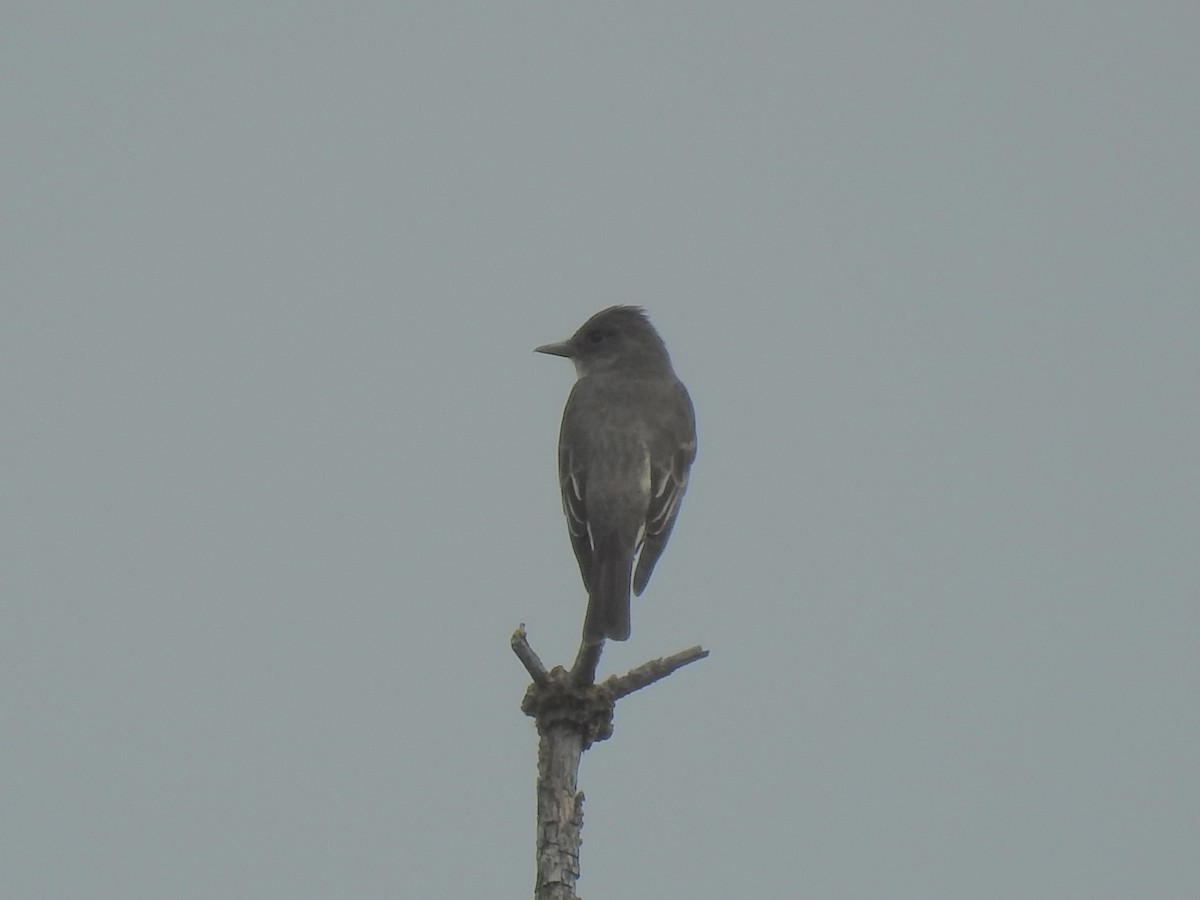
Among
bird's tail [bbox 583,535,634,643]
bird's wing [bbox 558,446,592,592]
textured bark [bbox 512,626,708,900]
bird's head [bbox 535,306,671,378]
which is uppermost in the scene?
bird's head [bbox 535,306,671,378]

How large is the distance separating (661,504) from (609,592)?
963 mm

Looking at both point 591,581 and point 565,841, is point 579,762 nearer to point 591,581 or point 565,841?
point 565,841

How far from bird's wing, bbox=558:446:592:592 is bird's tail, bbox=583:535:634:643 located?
65 mm

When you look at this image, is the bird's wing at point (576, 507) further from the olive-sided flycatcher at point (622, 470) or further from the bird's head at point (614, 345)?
the bird's head at point (614, 345)

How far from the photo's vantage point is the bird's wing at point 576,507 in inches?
343

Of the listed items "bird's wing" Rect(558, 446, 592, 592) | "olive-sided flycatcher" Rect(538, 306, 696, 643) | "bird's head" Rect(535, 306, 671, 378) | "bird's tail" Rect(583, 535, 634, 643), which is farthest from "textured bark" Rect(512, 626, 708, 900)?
"bird's head" Rect(535, 306, 671, 378)

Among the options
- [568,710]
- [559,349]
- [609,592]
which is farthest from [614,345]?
[568,710]

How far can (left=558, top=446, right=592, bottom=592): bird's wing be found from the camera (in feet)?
28.6

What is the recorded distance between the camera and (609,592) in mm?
8203

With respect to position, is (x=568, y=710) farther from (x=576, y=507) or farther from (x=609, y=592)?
(x=576, y=507)

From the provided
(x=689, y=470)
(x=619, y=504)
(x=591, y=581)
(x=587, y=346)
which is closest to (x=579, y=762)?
(x=591, y=581)

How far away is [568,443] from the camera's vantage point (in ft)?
30.6

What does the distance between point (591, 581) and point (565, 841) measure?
8.52 ft

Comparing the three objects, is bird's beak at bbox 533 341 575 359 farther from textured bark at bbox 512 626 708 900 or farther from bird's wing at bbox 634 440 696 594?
textured bark at bbox 512 626 708 900
